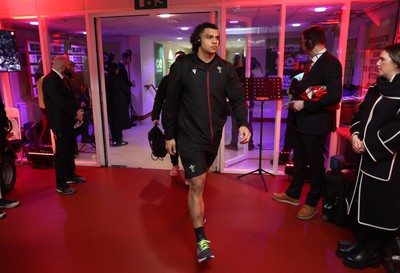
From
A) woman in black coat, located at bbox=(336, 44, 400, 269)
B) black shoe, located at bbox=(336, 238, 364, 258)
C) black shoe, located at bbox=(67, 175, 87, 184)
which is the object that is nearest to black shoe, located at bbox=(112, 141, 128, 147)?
black shoe, located at bbox=(67, 175, 87, 184)

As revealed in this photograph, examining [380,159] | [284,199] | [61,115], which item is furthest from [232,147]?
[380,159]

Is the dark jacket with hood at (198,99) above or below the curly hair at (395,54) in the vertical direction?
below

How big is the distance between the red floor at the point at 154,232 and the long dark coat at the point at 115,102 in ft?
7.46

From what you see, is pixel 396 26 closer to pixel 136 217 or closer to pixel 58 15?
pixel 136 217

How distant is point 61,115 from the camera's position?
134 inches

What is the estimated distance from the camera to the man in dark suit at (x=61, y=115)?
3.30 metres

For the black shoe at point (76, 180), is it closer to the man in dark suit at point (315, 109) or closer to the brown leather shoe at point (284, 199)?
the brown leather shoe at point (284, 199)

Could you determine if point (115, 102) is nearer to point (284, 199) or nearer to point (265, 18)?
point (265, 18)

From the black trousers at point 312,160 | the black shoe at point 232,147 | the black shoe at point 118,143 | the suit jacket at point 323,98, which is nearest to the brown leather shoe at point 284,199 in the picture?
the black trousers at point 312,160

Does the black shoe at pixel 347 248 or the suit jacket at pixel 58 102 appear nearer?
the black shoe at pixel 347 248

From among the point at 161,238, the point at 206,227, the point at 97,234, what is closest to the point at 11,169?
the point at 97,234

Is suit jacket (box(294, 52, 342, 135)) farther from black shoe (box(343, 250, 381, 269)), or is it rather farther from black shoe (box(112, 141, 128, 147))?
black shoe (box(112, 141, 128, 147))

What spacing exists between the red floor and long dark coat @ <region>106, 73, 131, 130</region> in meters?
2.27

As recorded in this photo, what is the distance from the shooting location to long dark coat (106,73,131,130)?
6.01 m
